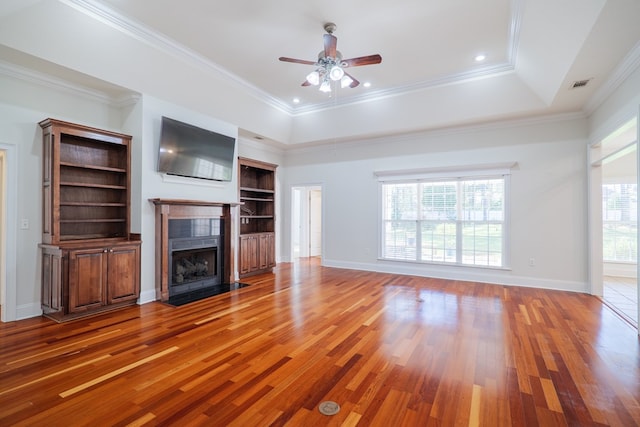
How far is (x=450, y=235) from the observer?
627 cm

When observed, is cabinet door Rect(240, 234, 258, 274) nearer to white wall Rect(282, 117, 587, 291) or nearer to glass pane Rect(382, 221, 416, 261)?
white wall Rect(282, 117, 587, 291)

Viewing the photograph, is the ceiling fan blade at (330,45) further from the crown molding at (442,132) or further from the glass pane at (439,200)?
the glass pane at (439,200)

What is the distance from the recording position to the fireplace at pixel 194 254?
488 centimetres

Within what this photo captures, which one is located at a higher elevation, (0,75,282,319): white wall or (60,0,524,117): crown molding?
(60,0,524,117): crown molding

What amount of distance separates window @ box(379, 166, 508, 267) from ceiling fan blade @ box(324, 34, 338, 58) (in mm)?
3552

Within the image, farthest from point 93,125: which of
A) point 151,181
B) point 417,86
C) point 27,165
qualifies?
point 417,86

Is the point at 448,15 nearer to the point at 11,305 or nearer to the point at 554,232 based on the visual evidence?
the point at 554,232

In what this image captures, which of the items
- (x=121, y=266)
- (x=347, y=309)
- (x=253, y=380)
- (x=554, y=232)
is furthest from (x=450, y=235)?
(x=121, y=266)

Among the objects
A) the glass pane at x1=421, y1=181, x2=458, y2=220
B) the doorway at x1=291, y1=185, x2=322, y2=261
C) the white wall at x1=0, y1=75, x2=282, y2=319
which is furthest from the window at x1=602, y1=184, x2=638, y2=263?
the white wall at x1=0, y1=75, x2=282, y2=319

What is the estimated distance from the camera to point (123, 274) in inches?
164

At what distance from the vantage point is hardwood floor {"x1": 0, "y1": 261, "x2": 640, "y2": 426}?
1.99 metres

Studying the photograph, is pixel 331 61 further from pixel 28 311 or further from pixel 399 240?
pixel 28 311

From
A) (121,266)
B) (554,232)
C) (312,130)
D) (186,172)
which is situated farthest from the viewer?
(312,130)

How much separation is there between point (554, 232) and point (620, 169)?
2.61 metres
